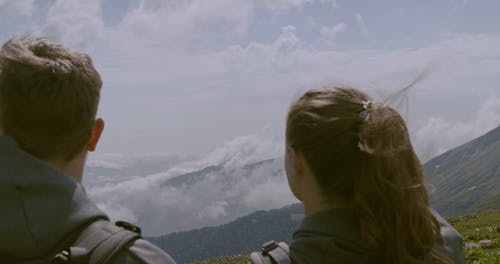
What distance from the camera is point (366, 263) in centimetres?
439

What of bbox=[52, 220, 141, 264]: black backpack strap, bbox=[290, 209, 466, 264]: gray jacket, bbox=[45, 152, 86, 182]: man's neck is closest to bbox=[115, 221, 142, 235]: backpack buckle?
bbox=[52, 220, 141, 264]: black backpack strap

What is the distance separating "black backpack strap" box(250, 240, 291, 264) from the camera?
4.17m

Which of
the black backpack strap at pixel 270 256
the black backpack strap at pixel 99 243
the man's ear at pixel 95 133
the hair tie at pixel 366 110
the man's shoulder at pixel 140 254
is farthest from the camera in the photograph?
the hair tie at pixel 366 110

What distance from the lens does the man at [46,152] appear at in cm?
356

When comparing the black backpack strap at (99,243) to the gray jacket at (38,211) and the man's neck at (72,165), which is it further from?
the man's neck at (72,165)

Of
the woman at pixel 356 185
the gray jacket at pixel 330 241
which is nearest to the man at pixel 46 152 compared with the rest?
the gray jacket at pixel 330 241

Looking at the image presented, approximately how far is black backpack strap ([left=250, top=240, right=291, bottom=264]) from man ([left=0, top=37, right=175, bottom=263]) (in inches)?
29.2

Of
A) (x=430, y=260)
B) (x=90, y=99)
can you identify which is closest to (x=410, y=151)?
(x=430, y=260)

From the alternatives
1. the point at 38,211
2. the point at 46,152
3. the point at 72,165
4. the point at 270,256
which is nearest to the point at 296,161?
the point at 270,256

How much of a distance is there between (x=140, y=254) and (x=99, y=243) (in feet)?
0.82

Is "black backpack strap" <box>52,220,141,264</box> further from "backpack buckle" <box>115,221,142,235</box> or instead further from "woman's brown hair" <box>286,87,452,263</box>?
"woman's brown hair" <box>286,87,452,263</box>

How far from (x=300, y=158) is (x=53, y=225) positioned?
1957 millimetres

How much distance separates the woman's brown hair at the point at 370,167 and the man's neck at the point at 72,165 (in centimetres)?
164

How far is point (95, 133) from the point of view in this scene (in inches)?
163
